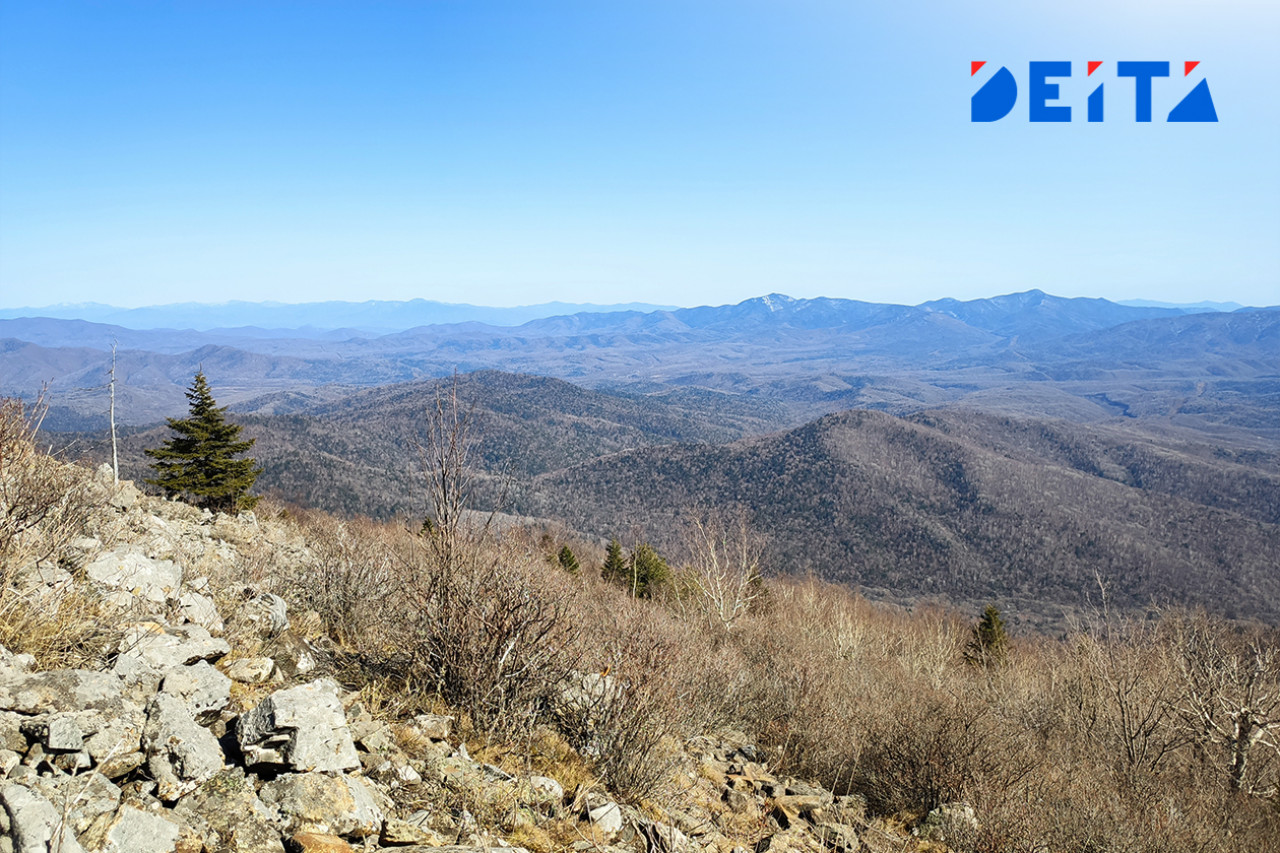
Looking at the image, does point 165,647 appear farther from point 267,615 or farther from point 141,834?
point 141,834

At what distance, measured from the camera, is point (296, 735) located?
4562 mm

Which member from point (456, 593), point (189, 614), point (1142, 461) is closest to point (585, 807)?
point (456, 593)

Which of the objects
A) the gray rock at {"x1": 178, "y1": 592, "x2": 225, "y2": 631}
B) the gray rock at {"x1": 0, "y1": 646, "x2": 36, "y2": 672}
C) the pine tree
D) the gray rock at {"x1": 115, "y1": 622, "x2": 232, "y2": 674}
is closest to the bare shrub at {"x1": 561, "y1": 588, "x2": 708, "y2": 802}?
the gray rock at {"x1": 115, "y1": 622, "x2": 232, "y2": 674}

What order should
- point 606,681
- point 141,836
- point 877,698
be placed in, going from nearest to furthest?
point 141,836 → point 606,681 → point 877,698

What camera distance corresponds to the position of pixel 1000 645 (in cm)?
2592

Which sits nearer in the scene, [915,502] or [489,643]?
[489,643]

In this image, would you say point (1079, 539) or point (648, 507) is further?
point (648, 507)

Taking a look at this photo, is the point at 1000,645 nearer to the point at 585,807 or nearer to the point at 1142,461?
the point at 585,807

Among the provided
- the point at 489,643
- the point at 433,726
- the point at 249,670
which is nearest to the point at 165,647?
the point at 249,670

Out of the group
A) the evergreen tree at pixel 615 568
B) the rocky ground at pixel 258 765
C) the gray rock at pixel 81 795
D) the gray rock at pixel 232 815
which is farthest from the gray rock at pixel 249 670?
the evergreen tree at pixel 615 568

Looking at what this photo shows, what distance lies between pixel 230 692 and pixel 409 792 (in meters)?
1.87

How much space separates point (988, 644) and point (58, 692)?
29480 mm

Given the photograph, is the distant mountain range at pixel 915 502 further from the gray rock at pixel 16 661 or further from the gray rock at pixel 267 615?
the gray rock at pixel 16 661

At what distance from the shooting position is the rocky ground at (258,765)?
378cm
